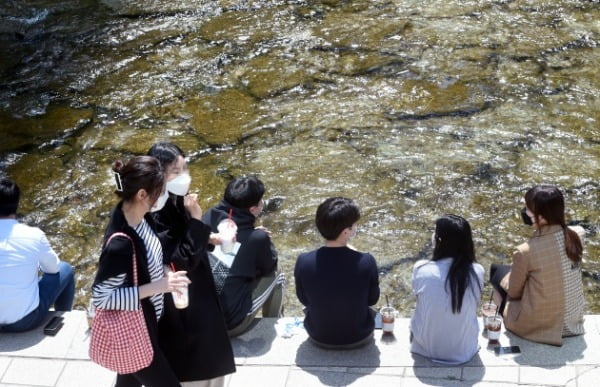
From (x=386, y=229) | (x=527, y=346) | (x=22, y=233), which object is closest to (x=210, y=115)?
(x=386, y=229)

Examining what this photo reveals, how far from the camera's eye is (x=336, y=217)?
445 cm

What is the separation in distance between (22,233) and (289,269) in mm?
2143

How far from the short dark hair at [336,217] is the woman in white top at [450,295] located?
17.8 inches

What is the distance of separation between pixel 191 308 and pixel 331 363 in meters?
1.12

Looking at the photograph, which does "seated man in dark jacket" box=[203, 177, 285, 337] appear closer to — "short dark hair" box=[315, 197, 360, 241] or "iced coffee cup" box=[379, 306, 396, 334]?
"short dark hair" box=[315, 197, 360, 241]

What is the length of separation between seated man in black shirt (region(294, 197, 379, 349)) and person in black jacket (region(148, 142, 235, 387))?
796 millimetres

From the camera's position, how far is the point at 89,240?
6824mm

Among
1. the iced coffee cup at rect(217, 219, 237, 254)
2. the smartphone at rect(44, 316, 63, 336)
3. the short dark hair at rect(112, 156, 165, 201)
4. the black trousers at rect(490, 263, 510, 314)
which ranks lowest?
the smartphone at rect(44, 316, 63, 336)

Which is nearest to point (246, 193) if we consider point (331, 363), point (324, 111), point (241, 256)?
point (241, 256)

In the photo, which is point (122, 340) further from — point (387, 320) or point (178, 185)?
point (387, 320)

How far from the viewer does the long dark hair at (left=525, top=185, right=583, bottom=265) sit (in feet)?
14.5

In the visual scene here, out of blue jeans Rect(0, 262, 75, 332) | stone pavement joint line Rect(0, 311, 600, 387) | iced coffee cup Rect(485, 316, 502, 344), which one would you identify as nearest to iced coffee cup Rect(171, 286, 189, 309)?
stone pavement joint line Rect(0, 311, 600, 387)

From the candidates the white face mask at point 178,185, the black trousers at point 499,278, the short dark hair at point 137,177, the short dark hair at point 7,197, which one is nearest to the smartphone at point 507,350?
the black trousers at point 499,278

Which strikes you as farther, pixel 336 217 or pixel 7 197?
pixel 7 197
